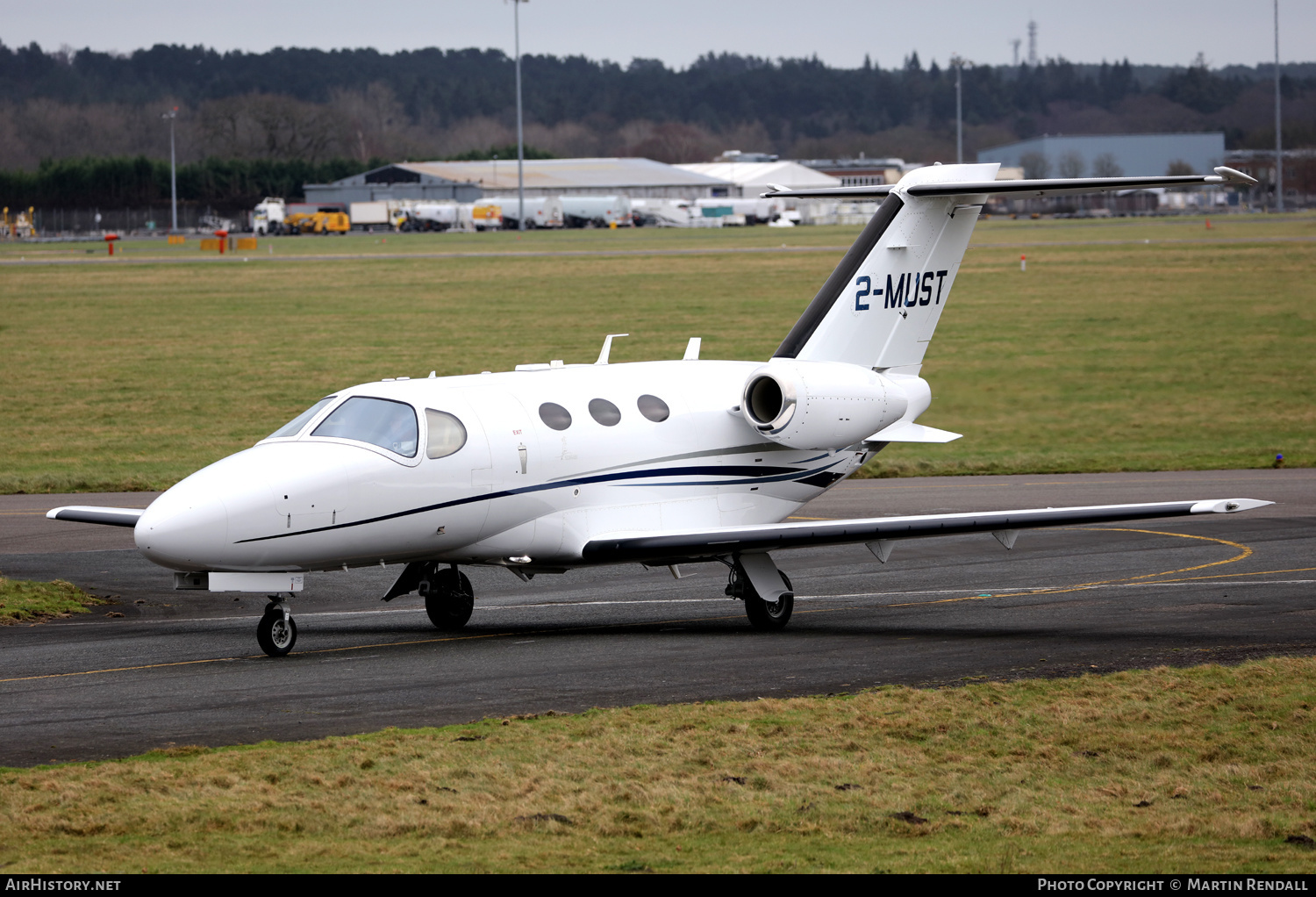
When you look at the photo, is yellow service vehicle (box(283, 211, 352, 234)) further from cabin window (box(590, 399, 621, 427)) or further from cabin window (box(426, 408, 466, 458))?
cabin window (box(426, 408, 466, 458))

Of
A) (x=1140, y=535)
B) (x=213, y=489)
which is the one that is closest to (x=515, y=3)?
(x=1140, y=535)

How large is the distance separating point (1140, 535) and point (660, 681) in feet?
46.9

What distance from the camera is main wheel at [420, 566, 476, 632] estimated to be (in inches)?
790

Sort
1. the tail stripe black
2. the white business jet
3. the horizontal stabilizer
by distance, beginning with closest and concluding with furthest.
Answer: the white business jet < the horizontal stabilizer < the tail stripe black

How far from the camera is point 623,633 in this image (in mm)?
19609

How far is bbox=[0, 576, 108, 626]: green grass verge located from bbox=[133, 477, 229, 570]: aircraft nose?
4.85 meters

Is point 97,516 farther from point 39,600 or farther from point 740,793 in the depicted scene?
point 740,793

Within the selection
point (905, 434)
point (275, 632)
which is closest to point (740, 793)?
point (275, 632)

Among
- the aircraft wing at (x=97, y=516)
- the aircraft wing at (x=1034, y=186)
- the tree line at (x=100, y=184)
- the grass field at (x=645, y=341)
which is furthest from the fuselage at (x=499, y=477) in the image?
the tree line at (x=100, y=184)

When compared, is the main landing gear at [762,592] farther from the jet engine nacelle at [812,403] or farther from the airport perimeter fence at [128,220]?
the airport perimeter fence at [128,220]

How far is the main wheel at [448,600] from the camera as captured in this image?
20062 mm

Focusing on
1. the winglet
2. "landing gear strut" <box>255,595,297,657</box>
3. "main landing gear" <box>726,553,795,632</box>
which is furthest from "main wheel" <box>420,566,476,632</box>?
the winglet

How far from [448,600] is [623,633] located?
2291 millimetres
